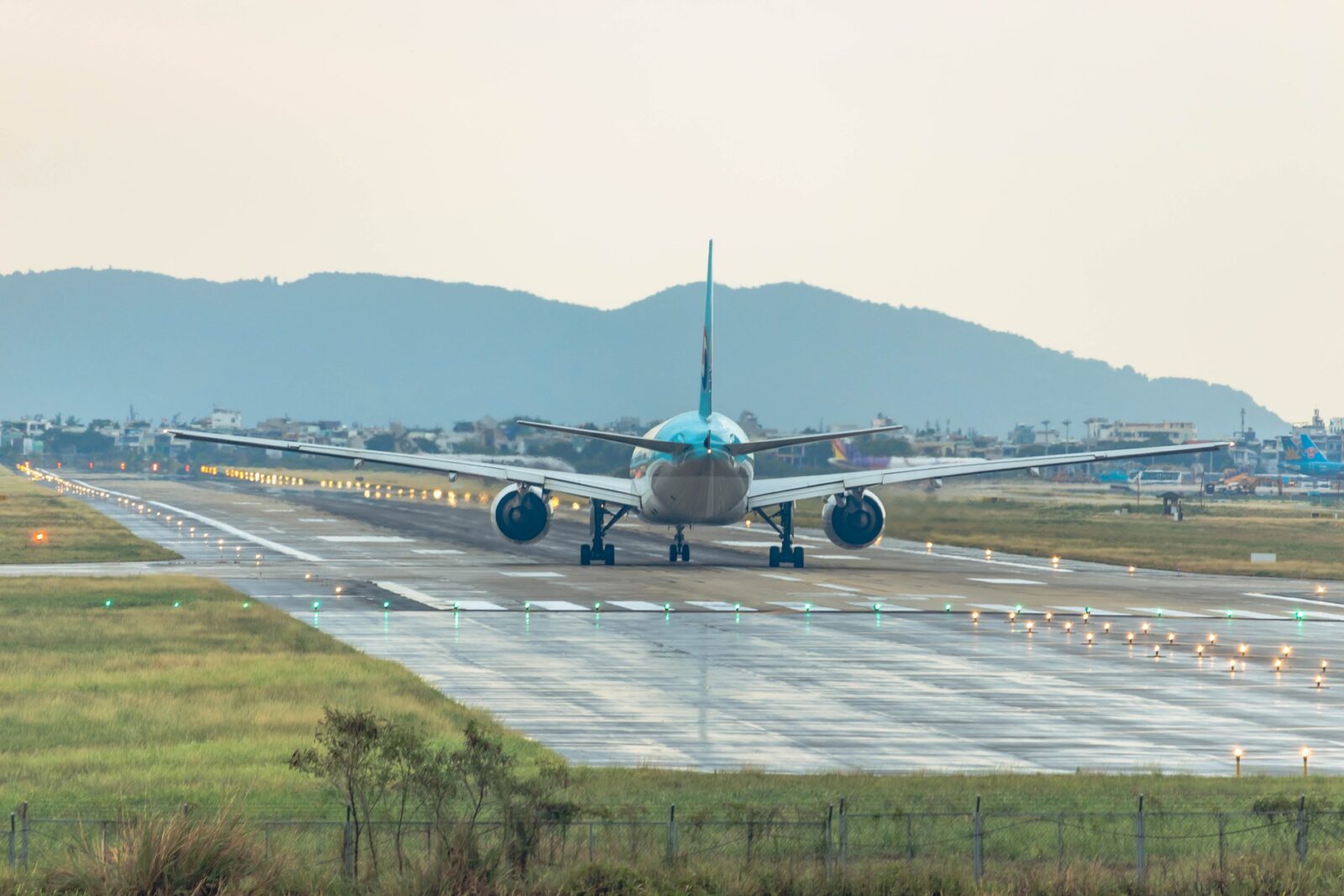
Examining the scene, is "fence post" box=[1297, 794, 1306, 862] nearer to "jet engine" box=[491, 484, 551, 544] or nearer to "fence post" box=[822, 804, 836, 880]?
"fence post" box=[822, 804, 836, 880]

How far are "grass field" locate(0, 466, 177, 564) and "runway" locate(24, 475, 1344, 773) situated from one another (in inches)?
114

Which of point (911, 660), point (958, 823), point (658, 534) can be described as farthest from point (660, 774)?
point (658, 534)

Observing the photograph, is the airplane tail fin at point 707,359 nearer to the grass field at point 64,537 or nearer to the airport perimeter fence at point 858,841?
the grass field at point 64,537

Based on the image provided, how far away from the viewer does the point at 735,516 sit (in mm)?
67062

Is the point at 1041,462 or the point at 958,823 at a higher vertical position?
the point at 1041,462

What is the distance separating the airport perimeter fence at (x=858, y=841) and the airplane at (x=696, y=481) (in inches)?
1446

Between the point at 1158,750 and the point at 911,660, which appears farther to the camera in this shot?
the point at 911,660

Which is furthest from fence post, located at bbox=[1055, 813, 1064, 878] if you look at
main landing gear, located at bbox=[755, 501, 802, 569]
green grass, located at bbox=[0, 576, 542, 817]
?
main landing gear, located at bbox=[755, 501, 802, 569]

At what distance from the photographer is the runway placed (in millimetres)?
29797

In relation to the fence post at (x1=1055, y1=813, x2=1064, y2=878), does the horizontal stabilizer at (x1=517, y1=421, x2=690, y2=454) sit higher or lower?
higher

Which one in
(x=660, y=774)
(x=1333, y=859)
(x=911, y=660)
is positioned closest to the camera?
(x=1333, y=859)

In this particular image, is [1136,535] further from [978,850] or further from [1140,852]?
[978,850]

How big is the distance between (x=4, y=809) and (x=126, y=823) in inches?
168

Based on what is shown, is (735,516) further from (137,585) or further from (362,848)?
(362,848)
